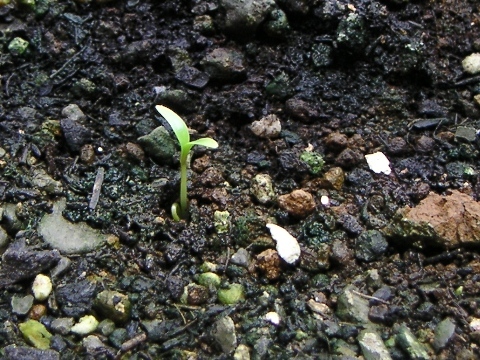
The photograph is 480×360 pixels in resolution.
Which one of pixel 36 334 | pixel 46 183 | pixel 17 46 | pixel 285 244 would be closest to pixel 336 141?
pixel 285 244

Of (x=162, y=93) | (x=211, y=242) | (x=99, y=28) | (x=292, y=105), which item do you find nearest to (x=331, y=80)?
(x=292, y=105)

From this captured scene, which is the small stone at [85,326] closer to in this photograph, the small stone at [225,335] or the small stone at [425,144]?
the small stone at [225,335]

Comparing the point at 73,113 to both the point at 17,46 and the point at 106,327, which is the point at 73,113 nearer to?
the point at 17,46

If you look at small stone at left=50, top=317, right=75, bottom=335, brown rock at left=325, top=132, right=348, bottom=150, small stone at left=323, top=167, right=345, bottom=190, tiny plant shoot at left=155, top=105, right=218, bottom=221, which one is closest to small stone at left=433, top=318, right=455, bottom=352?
small stone at left=323, top=167, right=345, bottom=190

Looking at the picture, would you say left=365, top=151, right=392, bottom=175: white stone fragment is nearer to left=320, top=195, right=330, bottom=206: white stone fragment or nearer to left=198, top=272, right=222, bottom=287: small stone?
left=320, top=195, right=330, bottom=206: white stone fragment

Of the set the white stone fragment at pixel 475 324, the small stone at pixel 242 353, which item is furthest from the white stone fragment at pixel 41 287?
the white stone fragment at pixel 475 324

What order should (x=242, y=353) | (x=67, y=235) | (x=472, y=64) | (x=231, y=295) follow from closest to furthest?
(x=242, y=353) < (x=231, y=295) < (x=67, y=235) < (x=472, y=64)
